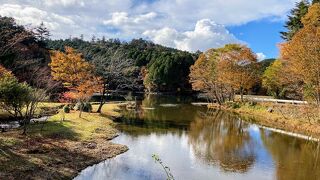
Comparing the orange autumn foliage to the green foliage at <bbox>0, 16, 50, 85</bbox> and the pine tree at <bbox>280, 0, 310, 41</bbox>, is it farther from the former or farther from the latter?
the pine tree at <bbox>280, 0, 310, 41</bbox>

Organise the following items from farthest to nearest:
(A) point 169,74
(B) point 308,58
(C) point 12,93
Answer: (A) point 169,74 → (B) point 308,58 → (C) point 12,93

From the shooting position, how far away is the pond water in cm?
2217

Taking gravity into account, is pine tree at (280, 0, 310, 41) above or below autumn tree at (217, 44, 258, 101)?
above

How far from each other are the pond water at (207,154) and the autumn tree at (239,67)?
2286cm

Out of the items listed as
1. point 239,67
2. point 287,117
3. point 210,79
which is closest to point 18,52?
point 287,117

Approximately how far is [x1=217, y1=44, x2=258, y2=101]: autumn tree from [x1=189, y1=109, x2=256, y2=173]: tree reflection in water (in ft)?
55.7

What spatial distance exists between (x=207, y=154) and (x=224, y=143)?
5877 millimetres

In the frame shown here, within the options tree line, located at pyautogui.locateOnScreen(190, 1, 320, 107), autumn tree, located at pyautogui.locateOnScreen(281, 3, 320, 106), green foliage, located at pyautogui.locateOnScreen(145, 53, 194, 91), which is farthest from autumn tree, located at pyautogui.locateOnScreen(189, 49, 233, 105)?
green foliage, located at pyautogui.locateOnScreen(145, 53, 194, 91)

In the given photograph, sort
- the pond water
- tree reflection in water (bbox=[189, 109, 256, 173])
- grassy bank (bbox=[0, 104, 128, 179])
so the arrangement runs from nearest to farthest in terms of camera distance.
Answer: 1. grassy bank (bbox=[0, 104, 128, 179])
2. the pond water
3. tree reflection in water (bbox=[189, 109, 256, 173])

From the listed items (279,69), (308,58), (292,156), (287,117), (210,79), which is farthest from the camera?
(210,79)

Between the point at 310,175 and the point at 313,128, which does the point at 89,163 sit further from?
the point at 313,128

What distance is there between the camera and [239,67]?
6712cm

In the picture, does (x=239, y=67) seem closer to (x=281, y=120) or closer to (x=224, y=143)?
(x=281, y=120)

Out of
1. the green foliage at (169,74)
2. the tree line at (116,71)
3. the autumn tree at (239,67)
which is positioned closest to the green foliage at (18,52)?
the tree line at (116,71)
